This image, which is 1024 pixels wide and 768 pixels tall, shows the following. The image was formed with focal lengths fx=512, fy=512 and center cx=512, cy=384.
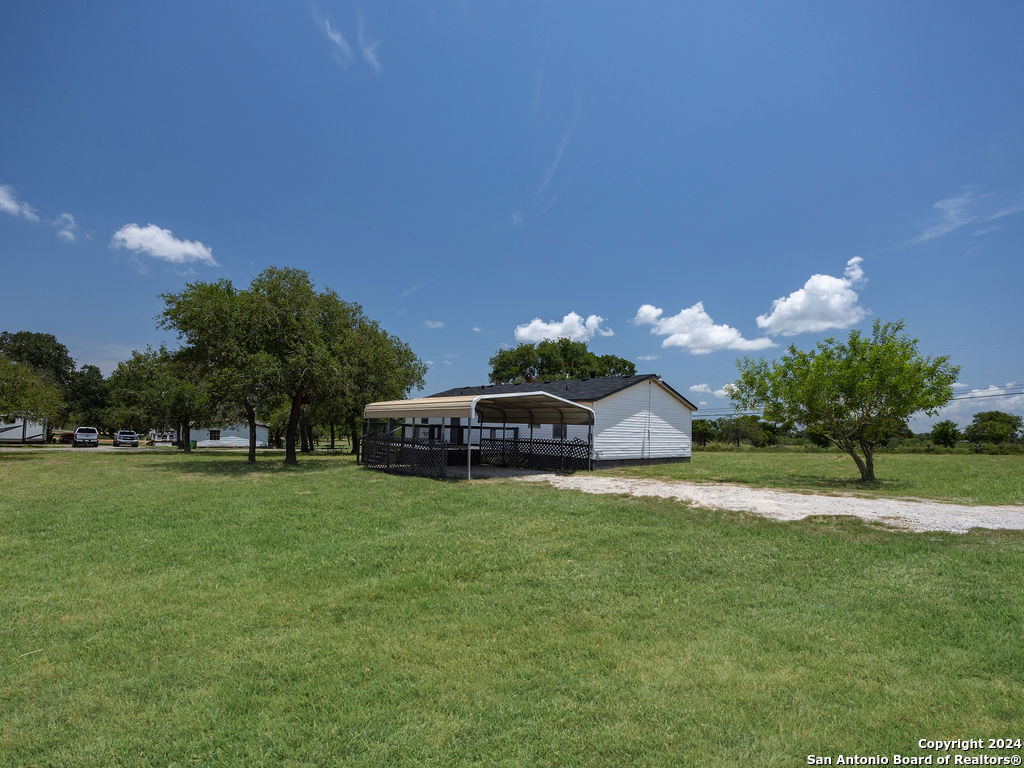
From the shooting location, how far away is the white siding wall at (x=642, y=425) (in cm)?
2092

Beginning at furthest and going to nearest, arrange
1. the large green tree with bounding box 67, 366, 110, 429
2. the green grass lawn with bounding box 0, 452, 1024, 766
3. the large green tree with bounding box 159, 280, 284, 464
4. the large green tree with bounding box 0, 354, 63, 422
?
the large green tree with bounding box 67, 366, 110, 429 < the large green tree with bounding box 0, 354, 63, 422 < the large green tree with bounding box 159, 280, 284, 464 < the green grass lawn with bounding box 0, 452, 1024, 766

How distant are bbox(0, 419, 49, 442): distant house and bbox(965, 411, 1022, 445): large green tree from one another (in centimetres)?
6819

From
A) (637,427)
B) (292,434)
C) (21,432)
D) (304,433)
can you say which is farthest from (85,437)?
(637,427)

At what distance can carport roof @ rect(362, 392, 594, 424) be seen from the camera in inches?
609

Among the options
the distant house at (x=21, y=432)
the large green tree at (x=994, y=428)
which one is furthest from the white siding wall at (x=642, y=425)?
the distant house at (x=21, y=432)

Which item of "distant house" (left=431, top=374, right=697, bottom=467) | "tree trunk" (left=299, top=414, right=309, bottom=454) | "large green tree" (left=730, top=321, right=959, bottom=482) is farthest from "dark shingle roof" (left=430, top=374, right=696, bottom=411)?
"tree trunk" (left=299, top=414, right=309, bottom=454)

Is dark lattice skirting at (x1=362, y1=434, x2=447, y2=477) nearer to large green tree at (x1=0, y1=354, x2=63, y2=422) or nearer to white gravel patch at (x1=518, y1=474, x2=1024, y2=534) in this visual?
white gravel patch at (x1=518, y1=474, x2=1024, y2=534)

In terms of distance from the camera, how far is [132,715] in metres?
2.93

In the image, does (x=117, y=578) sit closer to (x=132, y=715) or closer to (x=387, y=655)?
(x=132, y=715)

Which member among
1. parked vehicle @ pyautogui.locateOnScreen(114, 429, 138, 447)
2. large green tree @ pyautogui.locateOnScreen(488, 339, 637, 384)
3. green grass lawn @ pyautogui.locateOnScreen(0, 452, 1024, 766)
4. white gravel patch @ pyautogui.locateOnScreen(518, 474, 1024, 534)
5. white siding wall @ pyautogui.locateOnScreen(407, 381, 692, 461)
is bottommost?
green grass lawn @ pyautogui.locateOnScreen(0, 452, 1024, 766)

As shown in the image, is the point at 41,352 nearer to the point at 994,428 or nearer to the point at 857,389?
the point at 857,389

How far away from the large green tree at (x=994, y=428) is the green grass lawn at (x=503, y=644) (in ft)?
116

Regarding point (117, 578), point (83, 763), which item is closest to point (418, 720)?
point (83, 763)

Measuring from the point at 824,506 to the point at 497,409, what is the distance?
13145 millimetres
